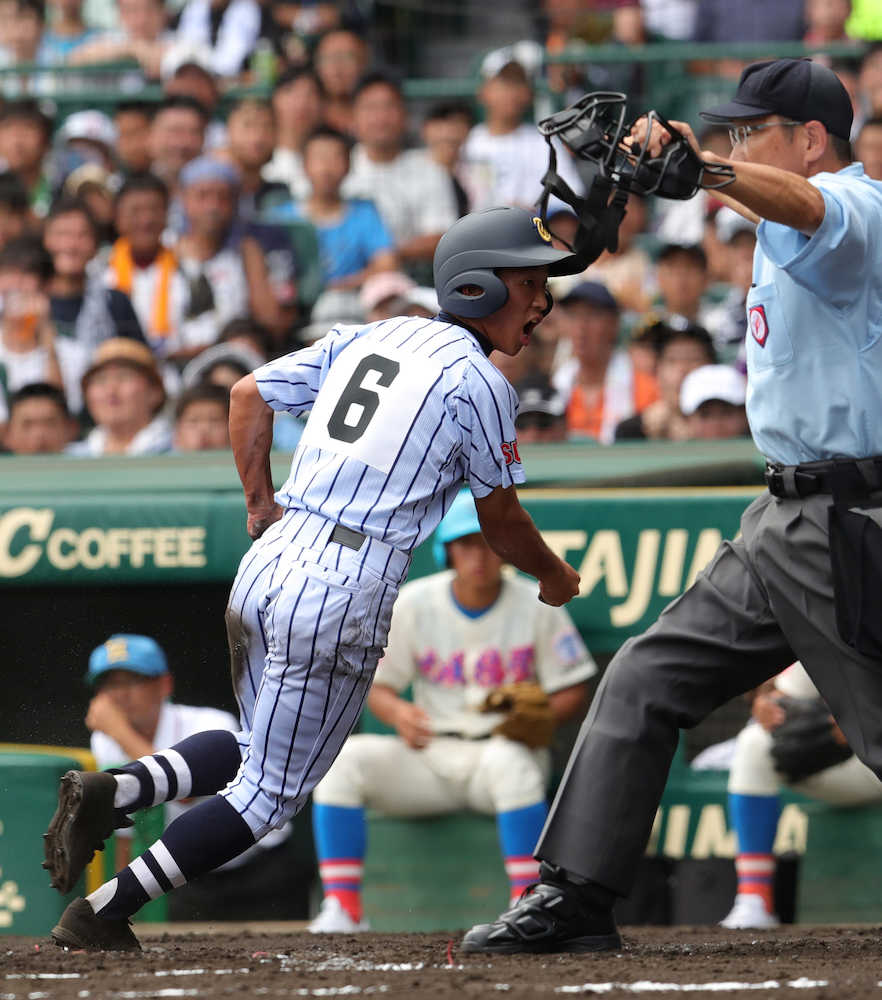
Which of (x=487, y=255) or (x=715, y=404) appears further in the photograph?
(x=715, y=404)

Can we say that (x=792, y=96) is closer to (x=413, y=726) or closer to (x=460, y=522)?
(x=460, y=522)

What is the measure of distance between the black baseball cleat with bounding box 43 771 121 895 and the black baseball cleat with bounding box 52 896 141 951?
0.24ft

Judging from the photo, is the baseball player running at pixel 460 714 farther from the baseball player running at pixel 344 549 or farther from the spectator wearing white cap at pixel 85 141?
the spectator wearing white cap at pixel 85 141

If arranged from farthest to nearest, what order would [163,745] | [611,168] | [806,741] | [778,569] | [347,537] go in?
[163,745] < [806,741] < [778,569] < [347,537] < [611,168]

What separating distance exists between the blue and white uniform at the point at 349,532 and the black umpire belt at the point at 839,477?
0.61 meters

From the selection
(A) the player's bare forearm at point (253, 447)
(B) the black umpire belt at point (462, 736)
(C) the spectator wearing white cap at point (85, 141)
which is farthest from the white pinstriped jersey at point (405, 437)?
(C) the spectator wearing white cap at point (85, 141)

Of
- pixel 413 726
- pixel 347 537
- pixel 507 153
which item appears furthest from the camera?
pixel 507 153

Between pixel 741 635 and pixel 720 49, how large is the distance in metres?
5.75

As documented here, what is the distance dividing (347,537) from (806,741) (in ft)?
6.96

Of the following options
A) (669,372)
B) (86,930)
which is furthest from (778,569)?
(669,372)

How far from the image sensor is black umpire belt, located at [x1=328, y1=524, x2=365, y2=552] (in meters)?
3.39

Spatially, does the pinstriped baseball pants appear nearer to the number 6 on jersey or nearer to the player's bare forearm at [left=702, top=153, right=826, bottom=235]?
the number 6 on jersey

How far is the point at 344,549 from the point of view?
11.1 ft

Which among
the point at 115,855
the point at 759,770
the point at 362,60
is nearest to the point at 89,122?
the point at 362,60
